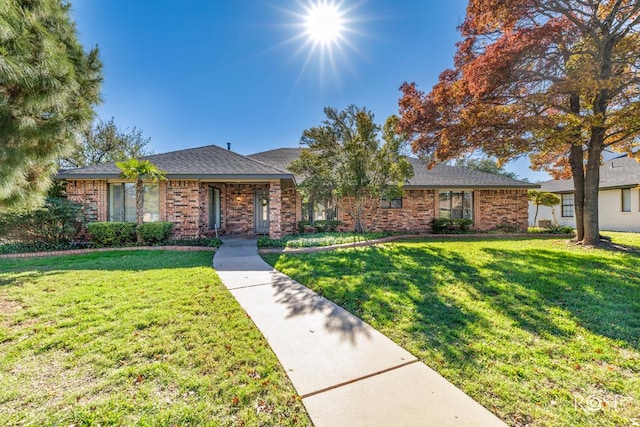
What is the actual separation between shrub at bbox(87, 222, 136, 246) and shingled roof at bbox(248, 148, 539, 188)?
23.6ft

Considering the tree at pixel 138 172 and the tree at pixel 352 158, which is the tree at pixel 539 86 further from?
the tree at pixel 138 172

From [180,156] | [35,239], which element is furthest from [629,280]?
[35,239]

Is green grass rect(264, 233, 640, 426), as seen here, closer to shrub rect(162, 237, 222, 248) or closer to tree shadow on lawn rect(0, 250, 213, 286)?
tree shadow on lawn rect(0, 250, 213, 286)

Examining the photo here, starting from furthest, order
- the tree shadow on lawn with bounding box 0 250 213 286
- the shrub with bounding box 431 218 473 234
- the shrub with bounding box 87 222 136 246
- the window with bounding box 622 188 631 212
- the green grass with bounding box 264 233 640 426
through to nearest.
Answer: the window with bounding box 622 188 631 212 → the shrub with bounding box 431 218 473 234 → the shrub with bounding box 87 222 136 246 → the tree shadow on lawn with bounding box 0 250 213 286 → the green grass with bounding box 264 233 640 426

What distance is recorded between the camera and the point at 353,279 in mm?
5250

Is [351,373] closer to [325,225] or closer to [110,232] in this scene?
[110,232]

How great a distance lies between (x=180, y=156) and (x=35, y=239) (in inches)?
215

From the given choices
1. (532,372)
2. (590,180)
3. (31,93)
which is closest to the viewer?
(532,372)

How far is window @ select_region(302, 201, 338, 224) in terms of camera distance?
1288 cm

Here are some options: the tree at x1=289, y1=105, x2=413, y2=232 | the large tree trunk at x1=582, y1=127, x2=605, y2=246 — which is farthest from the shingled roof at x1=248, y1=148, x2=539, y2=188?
the large tree trunk at x1=582, y1=127, x2=605, y2=246

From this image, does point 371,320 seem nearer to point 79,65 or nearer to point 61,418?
point 61,418

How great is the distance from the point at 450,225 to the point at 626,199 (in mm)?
11488

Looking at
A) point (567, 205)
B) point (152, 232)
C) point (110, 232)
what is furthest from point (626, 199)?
point (110, 232)

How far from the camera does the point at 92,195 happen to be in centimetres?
1002
